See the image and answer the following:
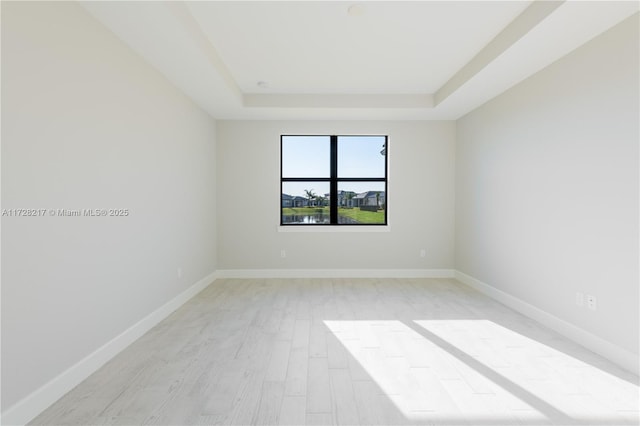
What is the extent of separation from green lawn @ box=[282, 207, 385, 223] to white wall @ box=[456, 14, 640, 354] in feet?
5.13

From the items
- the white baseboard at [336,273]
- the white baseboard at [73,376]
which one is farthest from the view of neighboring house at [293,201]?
the white baseboard at [73,376]

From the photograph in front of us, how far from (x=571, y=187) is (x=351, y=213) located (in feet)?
9.59

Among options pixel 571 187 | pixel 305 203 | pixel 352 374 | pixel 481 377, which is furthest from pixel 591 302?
pixel 305 203

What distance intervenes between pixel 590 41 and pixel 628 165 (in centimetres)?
Answer: 105

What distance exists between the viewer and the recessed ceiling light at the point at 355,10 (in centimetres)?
235

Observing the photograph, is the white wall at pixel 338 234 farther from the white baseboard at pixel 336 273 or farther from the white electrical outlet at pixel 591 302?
the white electrical outlet at pixel 591 302

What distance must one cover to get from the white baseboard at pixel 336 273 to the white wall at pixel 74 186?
5.43ft

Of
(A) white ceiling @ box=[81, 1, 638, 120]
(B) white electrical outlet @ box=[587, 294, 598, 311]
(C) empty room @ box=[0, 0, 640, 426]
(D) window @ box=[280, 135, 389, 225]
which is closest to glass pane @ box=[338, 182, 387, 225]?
(D) window @ box=[280, 135, 389, 225]

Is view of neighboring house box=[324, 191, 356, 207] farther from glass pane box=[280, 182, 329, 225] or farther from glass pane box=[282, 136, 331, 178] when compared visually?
glass pane box=[282, 136, 331, 178]

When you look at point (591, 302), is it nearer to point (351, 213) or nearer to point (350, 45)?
point (350, 45)

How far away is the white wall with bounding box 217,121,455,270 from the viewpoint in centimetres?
492

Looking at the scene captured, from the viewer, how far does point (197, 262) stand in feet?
13.8

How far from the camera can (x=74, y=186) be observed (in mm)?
2053

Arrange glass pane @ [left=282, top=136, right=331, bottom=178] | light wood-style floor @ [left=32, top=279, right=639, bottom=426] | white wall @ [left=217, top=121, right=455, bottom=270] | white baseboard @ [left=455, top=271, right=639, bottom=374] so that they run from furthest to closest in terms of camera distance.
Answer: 1. glass pane @ [left=282, top=136, right=331, bottom=178]
2. white wall @ [left=217, top=121, right=455, bottom=270]
3. white baseboard @ [left=455, top=271, right=639, bottom=374]
4. light wood-style floor @ [left=32, top=279, right=639, bottom=426]
